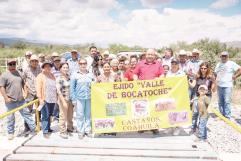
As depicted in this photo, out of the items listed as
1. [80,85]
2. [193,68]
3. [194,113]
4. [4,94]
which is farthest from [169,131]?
[4,94]

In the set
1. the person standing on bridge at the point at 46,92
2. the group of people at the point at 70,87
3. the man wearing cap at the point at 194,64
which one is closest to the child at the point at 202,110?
the group of people at the point at 70,87

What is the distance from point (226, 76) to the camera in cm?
1068

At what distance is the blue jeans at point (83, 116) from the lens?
8.09 meters

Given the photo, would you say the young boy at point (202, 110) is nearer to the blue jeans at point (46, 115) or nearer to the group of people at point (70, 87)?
the group of people at point (70, 87)

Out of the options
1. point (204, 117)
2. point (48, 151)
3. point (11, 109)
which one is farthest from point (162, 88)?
point (11, 109)

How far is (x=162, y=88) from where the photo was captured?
8.24m

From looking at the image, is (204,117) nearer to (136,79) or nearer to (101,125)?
(136,79)

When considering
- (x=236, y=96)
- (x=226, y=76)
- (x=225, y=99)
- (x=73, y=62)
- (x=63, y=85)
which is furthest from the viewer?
(x=236, y=96)

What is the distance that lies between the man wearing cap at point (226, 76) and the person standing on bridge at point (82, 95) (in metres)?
4.60

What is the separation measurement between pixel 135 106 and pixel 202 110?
1.55 metres

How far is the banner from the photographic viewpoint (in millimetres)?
8156

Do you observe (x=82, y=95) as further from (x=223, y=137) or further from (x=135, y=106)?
(x=223, y=137)

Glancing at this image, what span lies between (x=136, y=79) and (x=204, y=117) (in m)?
1.78

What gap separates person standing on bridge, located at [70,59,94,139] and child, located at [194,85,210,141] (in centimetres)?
254
